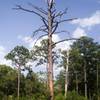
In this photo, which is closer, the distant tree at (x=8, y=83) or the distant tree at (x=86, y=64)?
the distant tree at (x=8, y=83)

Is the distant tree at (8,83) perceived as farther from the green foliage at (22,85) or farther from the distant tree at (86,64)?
the distant tree at (86,64)

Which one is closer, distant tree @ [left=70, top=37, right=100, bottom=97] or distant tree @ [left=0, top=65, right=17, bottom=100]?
distant tree @ [left=0, top=65, right=17, bottom=100]

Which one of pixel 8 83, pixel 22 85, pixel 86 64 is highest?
pixel 86 64

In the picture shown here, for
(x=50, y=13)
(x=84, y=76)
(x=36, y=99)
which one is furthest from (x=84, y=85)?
(x=50, y=13)

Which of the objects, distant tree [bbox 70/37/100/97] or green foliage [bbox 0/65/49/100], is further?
distant tree [bbox 70/37/100/97]

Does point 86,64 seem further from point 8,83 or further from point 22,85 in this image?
point 8,83

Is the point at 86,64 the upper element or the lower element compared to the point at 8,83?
upper

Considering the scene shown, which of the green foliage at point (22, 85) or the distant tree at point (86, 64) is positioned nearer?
the green foliage at point (22, 85)

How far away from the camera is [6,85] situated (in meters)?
77.1

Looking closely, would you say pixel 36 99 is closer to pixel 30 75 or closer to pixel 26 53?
pixel 26 53

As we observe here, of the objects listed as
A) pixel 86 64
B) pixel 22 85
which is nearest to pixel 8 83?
pixel 22 85

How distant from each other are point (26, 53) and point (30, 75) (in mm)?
8828

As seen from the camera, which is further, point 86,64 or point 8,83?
point 86,64

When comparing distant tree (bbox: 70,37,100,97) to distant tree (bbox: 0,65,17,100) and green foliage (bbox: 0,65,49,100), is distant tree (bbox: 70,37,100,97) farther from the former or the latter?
distant tree (bbox: 0,65,17,100)
